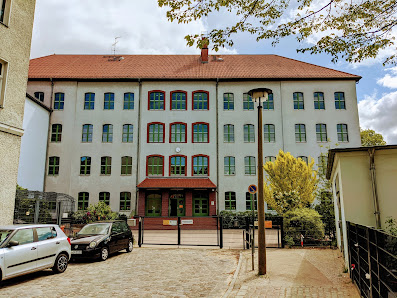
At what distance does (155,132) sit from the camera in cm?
3089

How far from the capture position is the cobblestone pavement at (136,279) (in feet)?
25.2

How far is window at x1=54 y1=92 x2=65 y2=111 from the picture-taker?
3125 cm

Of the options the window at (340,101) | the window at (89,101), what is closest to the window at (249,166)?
the window at (340,101)

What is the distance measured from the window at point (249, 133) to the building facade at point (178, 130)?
10 cm

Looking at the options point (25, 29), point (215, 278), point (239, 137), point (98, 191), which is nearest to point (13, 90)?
point (25, 29)

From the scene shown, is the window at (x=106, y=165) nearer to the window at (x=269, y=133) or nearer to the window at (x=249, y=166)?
the window at (x=249, y=166)

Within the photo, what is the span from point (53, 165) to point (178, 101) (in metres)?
13.5

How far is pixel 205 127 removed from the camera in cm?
3100

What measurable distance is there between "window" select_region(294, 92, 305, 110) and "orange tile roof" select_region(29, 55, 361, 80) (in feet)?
5.43

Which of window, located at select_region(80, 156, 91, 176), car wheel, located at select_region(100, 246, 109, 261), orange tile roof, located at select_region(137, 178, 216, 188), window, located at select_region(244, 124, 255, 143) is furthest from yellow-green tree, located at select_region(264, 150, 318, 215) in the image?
window, located at select_region(80, 156, 91, 176)

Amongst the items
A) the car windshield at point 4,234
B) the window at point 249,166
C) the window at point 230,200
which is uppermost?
the window at point 249,166

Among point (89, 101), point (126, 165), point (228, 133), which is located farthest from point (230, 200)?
point (89, 101)

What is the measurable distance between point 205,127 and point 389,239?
26605mm

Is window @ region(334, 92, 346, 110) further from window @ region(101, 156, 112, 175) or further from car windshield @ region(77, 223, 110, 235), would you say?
car windshield @ region(77, 223, 110, 235)
